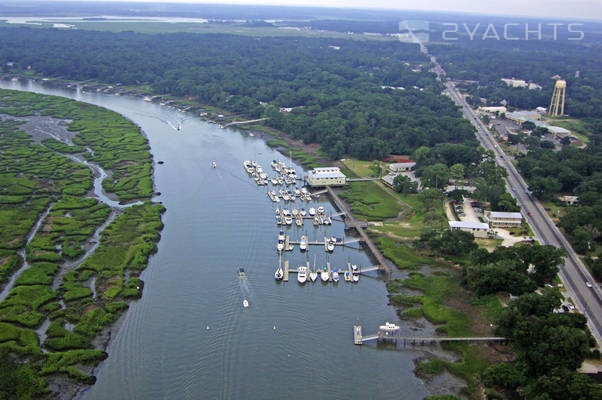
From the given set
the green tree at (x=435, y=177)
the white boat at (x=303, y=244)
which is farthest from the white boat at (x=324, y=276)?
the green tree at (x=435, y=177)

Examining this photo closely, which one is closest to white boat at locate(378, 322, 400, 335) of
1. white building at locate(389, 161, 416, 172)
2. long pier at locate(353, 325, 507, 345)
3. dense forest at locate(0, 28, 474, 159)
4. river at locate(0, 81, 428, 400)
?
long pier at locate(353, 325, 507, 345)

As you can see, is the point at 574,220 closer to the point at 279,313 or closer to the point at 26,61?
the point at 279,313

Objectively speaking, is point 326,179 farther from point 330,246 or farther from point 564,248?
point 564,248

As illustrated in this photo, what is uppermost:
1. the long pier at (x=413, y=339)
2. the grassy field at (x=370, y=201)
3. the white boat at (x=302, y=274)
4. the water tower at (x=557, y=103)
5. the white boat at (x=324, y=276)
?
the water tower at (x=557, y=103)

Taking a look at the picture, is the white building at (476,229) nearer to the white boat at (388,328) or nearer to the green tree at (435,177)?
the green tree at (435,177)

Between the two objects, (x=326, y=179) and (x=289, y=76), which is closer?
(x=326, y=179)

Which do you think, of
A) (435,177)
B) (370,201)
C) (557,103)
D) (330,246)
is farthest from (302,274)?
(557,103)
